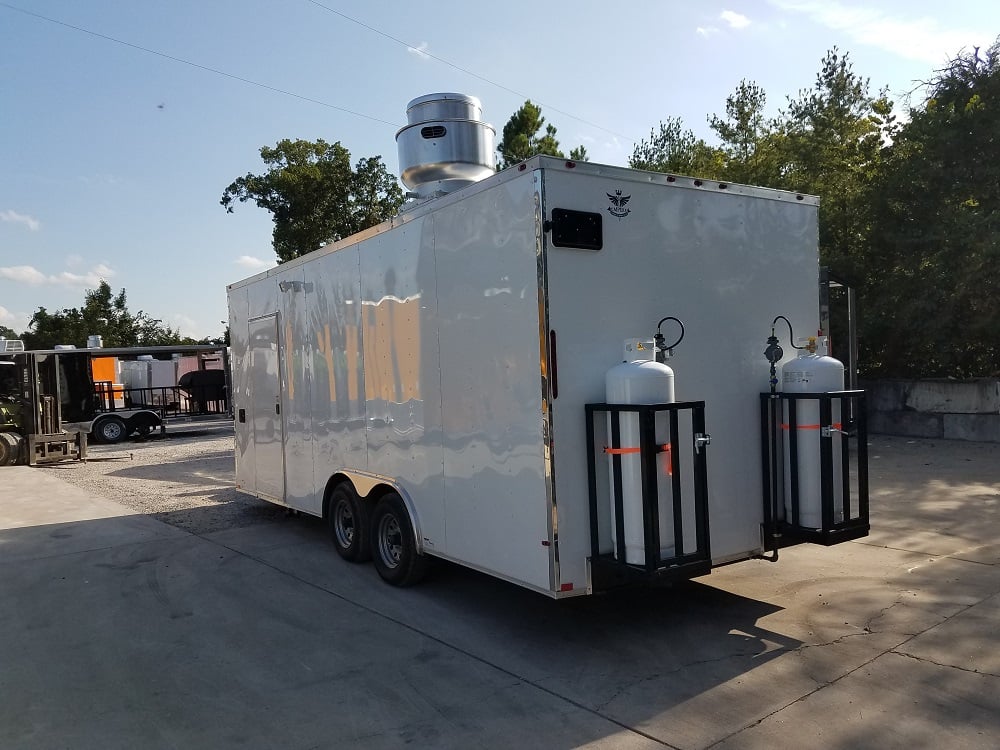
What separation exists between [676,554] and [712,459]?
0.80 m

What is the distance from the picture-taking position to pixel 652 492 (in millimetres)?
3879

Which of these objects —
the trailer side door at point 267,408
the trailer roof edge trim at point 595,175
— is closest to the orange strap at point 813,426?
the trailer roof edge trim at point 595,175

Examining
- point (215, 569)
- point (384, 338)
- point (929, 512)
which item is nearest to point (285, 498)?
point (215, 569)

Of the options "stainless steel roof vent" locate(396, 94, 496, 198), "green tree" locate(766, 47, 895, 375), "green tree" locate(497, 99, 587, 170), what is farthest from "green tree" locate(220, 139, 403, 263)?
"stainless steel roof vent" locate(396, 94, 496, 198)

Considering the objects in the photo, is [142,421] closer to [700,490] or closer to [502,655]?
[502,655]

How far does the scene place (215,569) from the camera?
6.64m

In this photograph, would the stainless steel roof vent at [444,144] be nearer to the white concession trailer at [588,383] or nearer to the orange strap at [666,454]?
the white concession trailer at [588,383]

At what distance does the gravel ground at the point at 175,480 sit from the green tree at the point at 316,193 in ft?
23.4

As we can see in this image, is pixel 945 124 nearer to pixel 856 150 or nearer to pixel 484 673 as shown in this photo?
pixel 856 150

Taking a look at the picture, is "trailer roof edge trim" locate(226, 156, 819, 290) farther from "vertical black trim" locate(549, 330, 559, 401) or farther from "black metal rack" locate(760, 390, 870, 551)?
"black metal rack" locate(760, 390, 870, 551)

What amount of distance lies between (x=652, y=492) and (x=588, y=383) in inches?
27.7

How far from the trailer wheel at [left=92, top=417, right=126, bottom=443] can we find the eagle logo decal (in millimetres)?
19222

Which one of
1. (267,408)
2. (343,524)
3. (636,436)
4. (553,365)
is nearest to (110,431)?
(267,408)

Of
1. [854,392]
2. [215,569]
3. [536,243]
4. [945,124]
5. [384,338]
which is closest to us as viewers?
[536,243]
